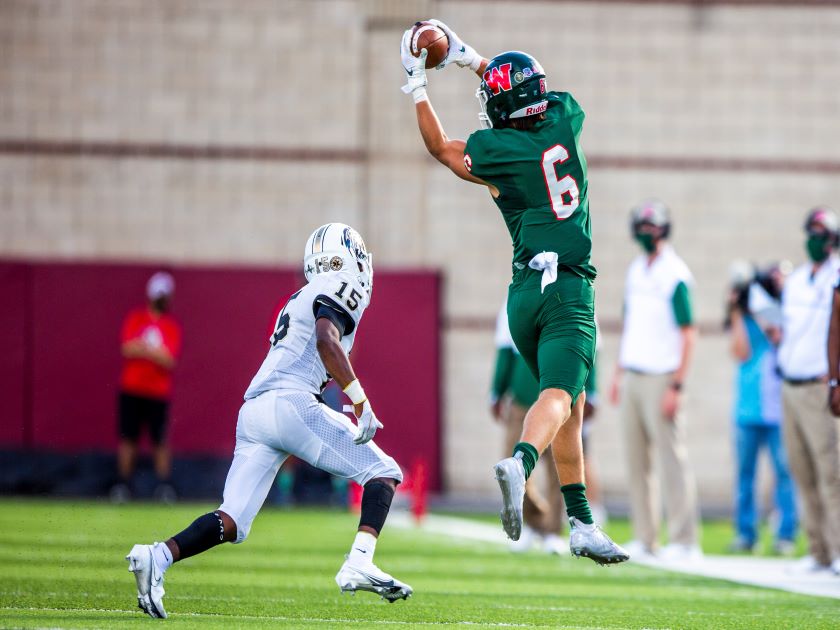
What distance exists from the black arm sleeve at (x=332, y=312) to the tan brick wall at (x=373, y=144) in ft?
41.9

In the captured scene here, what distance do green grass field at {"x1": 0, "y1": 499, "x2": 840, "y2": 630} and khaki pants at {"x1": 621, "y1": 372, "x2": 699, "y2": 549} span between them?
988 millimetres

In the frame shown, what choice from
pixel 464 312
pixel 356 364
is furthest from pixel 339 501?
pixel 464 312

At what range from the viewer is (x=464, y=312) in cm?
1928

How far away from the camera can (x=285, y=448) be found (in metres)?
6.44

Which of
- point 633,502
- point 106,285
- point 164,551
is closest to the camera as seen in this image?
point 164,551

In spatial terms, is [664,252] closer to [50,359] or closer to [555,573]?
[555,573]

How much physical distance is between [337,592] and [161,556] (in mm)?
1825

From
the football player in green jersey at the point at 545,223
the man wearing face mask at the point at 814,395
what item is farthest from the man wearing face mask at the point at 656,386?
the football player in green jersey at the point at 545,223

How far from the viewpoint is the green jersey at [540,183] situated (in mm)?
6516

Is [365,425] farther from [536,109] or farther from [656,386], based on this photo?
[656,386]

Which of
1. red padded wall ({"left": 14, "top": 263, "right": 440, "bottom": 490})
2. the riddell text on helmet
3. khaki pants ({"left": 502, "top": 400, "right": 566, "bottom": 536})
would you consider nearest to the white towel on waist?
the riddell text on helmet

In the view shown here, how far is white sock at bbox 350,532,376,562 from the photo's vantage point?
616 centimetres

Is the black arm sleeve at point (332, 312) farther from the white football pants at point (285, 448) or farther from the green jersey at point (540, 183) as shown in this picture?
the green jersey at point (540, 183)

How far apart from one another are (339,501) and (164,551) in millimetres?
11207
